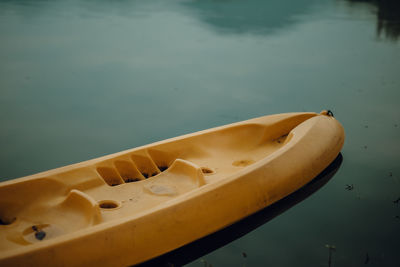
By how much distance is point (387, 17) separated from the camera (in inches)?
359

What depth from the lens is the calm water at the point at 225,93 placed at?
264cm

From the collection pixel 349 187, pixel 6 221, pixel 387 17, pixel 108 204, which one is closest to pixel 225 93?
pixel 349 187

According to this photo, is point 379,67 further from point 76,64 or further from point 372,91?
point 76,64

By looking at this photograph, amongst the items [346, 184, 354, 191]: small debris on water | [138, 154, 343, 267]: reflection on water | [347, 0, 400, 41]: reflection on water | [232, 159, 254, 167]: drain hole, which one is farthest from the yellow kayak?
[347, 0, 400, 41]: reflection on water

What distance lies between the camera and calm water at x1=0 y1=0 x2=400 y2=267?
2645 mm

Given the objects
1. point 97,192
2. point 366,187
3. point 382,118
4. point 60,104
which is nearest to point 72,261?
point 97,192

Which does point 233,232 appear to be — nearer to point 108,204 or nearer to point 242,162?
point 242,162

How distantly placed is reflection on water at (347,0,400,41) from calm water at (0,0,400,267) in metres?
0.05

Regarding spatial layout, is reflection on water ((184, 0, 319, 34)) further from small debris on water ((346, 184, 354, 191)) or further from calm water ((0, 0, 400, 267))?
small debris on water ((346, 184, 354, 191))

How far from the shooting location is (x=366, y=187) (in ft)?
10.1

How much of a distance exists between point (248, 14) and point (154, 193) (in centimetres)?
767

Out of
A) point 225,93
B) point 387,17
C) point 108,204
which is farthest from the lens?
point 387,17

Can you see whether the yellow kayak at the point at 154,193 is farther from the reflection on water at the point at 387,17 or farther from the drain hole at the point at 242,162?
the reflection on water at the point at 387,17

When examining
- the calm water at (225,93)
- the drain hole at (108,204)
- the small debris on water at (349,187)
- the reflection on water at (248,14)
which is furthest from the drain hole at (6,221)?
the reflection on water at (248,14)
